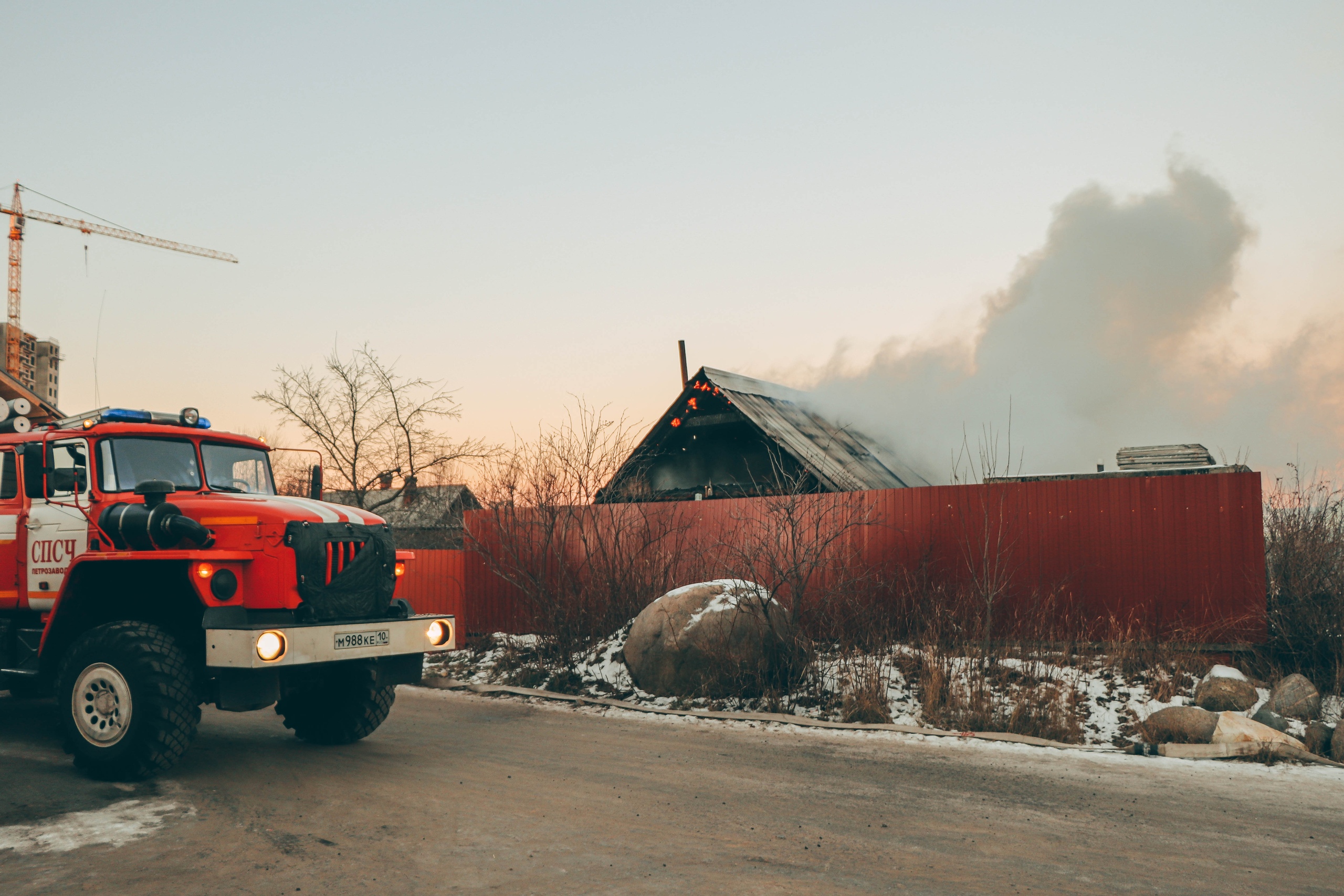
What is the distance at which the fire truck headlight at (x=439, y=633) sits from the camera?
7.63m

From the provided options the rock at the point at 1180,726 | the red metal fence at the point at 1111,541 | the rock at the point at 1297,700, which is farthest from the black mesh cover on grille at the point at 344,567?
the rock at the point at 1297,700

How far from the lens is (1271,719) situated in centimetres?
850

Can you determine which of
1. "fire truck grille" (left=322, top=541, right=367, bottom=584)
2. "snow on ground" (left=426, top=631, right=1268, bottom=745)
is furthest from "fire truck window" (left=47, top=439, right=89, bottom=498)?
"snow on ground" (left=426, top=631, right=1268, bottom=745)

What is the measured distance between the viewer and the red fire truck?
656cm

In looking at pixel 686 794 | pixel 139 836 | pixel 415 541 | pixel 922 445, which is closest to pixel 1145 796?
pixel 686 794

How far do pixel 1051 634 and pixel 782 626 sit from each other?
3097 mm

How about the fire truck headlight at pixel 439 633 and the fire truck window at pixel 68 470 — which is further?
the fire truck headlight at pixel 439 633

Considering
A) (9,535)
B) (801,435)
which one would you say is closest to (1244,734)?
(9,535)

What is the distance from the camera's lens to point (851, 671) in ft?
34.2

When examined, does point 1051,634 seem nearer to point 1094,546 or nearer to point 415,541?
point 1094,546

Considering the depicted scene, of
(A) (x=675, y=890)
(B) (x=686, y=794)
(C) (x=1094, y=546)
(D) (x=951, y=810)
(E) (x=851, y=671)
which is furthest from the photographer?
(C) (x=1094, y=546)

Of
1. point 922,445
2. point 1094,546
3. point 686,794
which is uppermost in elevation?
point 922,445

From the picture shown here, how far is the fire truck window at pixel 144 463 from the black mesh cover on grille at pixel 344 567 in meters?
1.55

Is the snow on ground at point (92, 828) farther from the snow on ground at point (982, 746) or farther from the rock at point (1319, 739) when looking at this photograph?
the rock at point (1319, 739)
